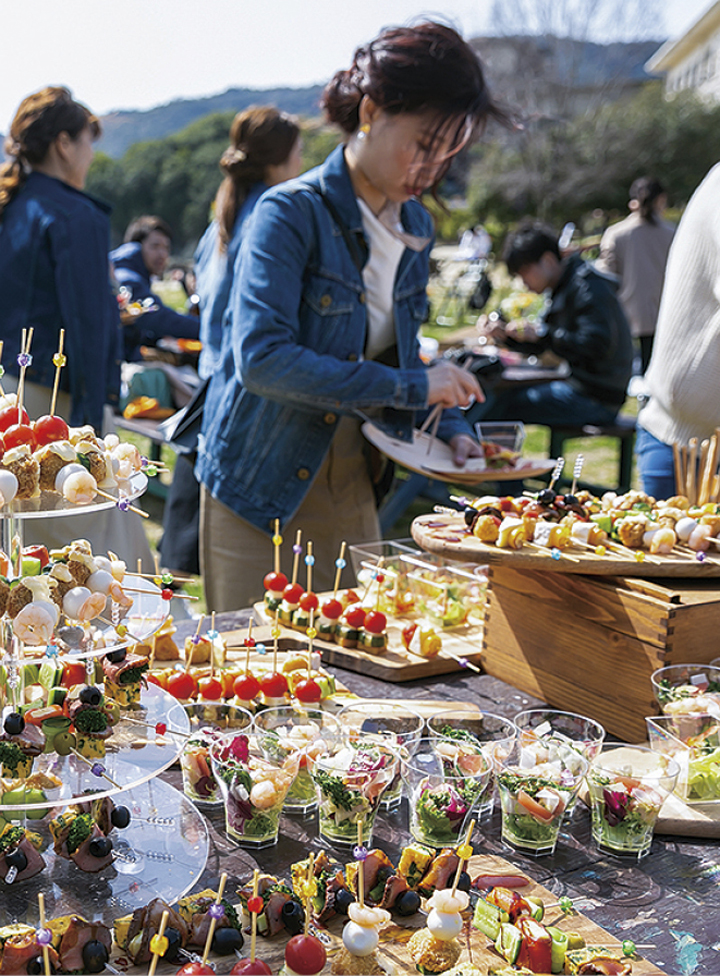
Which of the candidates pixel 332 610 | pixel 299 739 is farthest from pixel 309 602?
pixel 299 739

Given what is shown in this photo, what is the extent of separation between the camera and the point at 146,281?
6379 mm

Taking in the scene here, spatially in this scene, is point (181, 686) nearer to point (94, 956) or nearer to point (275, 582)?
point (275, 582)

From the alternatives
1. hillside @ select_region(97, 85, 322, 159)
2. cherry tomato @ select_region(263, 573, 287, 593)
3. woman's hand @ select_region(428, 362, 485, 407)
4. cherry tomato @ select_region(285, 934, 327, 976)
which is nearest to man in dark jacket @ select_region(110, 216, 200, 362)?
woman's hand @ select_region(428, 362, 485, 407)

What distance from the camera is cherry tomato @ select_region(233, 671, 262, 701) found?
1701 millimetres

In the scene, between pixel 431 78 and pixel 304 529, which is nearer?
pixel 431 78

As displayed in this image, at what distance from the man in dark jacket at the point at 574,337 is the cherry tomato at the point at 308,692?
3.95 metres

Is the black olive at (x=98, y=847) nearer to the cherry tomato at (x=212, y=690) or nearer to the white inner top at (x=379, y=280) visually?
the cherry tomato at (x=212, y=690)

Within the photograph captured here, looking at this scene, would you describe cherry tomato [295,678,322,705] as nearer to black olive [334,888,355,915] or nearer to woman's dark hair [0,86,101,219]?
black olive [334,888,355,915]

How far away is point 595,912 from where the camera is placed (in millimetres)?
1258

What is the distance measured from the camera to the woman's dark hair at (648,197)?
777cm

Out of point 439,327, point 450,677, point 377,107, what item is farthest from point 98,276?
point 439,327

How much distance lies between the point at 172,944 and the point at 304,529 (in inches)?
61.1

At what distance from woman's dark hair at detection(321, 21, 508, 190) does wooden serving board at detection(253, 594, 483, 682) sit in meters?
1.10

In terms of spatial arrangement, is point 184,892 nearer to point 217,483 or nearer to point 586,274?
point 217,483
